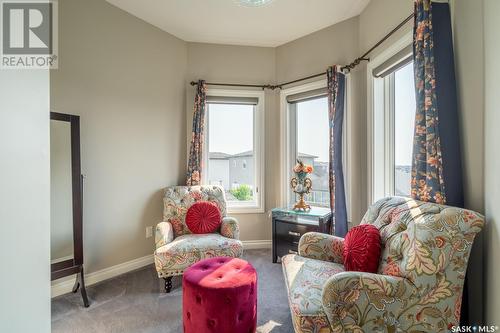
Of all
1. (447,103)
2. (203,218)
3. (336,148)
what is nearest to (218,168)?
(203,218)

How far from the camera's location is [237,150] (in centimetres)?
345

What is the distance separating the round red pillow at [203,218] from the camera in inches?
Answer: 104

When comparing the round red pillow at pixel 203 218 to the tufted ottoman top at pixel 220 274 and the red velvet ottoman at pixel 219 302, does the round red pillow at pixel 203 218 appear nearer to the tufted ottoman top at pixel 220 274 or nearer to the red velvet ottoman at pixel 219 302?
the tufted ottoman top at pixel 220 274

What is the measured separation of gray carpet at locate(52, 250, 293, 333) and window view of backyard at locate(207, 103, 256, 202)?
1274 millimetres

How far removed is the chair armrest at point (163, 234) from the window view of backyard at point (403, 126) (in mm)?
2244

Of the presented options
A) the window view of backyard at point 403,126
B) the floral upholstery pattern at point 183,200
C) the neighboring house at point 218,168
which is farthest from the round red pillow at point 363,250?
the neighboring house at point 218,168

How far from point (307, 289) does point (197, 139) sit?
2231 mm

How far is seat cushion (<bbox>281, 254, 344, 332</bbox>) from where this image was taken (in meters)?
1.24

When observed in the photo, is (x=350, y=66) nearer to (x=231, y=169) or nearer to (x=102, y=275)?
Answer: (x=231, y=169)

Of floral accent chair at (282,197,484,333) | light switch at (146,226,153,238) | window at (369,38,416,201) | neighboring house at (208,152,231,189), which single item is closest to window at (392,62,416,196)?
window at (369,38,416,201)

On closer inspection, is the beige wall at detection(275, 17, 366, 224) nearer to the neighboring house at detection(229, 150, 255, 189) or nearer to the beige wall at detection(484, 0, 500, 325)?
the neighboring house at detection(229, 150, 255, 189)

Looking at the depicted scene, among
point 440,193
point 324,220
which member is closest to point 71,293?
point 324,220

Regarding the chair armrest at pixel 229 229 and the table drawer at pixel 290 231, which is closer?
the chair armrest at pixel 229 229

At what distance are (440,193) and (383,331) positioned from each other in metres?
0.83
